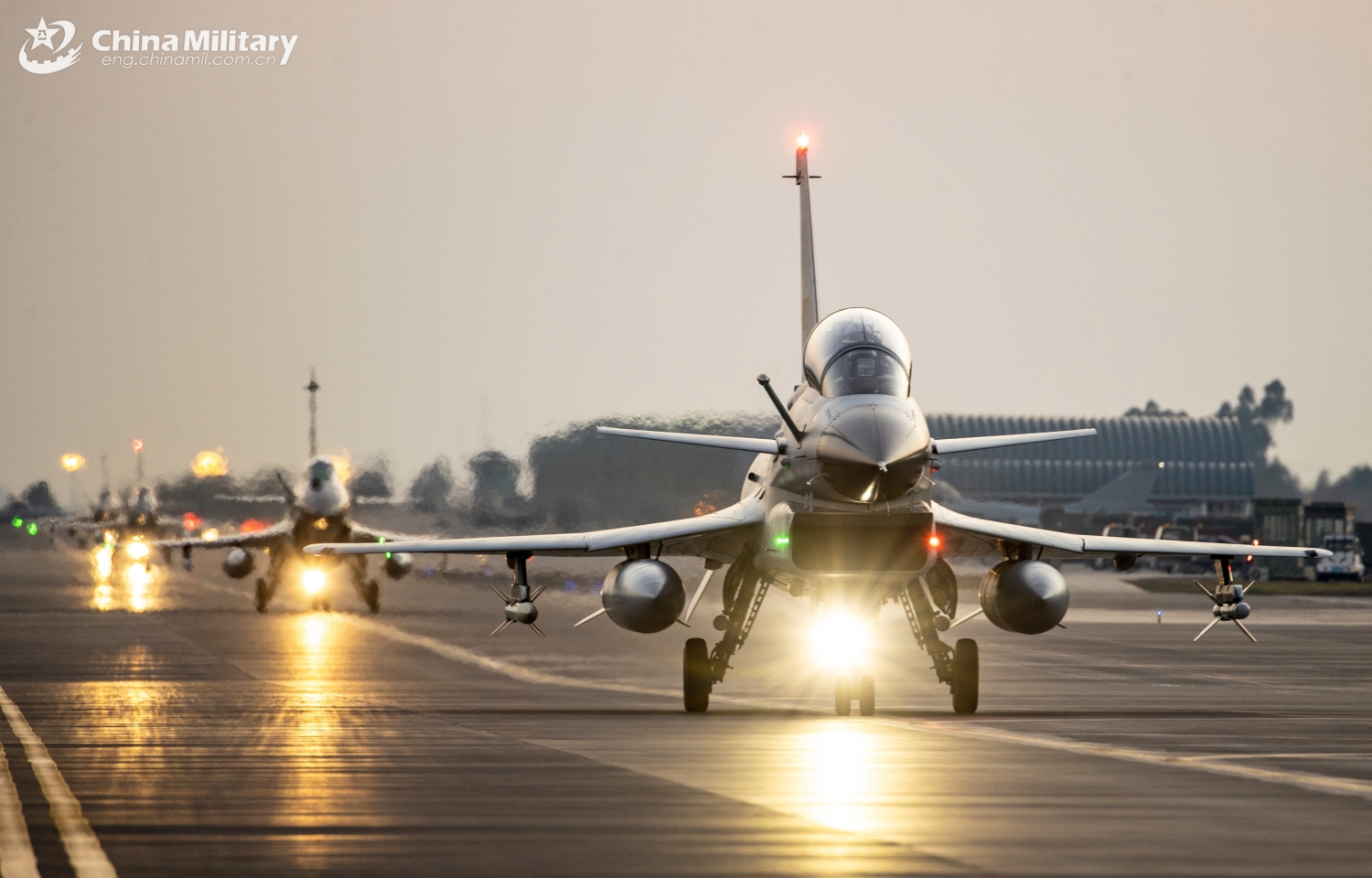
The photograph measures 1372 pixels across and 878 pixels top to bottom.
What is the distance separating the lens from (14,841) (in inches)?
451

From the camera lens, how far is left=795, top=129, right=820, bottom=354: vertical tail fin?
88.9 ft

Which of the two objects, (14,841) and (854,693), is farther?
(854,693)

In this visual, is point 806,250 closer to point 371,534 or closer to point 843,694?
point 843,694

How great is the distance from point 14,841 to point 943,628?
13.1 meters

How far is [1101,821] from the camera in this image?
41.3ft

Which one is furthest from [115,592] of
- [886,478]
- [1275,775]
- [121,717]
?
→ [1275,775]

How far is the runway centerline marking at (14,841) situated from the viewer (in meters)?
10.3

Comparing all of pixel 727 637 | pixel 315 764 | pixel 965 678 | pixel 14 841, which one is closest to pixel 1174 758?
pixel 965 678

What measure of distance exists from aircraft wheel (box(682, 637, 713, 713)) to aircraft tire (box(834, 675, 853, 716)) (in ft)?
4.87

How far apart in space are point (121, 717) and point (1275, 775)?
12061 millimetres

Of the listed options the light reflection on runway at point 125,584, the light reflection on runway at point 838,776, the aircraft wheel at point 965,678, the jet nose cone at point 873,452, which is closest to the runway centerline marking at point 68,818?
the light reflection on runway at point 838,776

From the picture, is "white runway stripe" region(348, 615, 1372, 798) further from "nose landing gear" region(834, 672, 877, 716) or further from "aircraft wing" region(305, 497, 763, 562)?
"aircraft wing" region(305, 497, 763, 562)

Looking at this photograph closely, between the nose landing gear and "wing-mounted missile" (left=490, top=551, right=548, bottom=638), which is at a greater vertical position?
"wing-mounted missile" (left=490, top=551, right=548, bottom=638)

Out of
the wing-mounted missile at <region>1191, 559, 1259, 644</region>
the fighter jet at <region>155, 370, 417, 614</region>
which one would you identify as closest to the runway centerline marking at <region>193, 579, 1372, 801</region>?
the wing-mounted missile at <region>1191, 559, 1259, 644</region>
